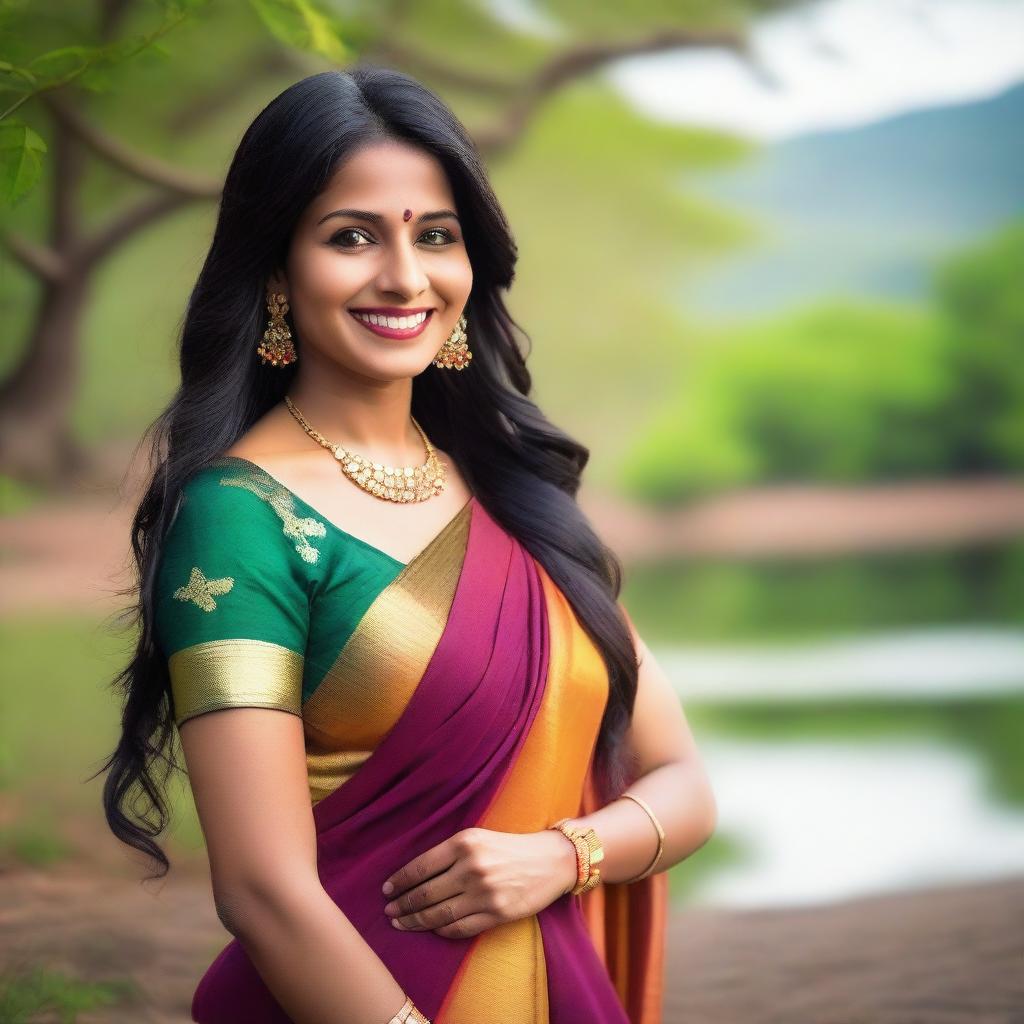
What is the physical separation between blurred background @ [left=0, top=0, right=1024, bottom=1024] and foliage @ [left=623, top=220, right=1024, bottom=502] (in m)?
0.02

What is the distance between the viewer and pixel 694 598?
704 centimetres

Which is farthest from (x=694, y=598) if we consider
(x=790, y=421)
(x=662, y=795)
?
(x=662, y=795)

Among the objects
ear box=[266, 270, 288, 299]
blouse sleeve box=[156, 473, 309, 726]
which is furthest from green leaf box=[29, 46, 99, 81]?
blouse sleeve box=[156, 473, 309, 726]

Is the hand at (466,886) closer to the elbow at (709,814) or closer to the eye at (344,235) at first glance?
the elbow at (709,814)

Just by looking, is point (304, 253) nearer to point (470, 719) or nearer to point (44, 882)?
point (470, 719)

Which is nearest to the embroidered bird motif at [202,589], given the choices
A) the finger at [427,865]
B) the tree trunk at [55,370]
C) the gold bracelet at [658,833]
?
the finger at [427,865]

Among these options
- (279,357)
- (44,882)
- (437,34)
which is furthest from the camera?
(437,34)

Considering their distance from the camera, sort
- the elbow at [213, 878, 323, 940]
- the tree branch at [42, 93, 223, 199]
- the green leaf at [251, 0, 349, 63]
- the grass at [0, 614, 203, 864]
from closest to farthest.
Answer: the elbow at [213, 878, 323, 940], the green leaf at [251, 0, 349, 63], the tree branch at [42, 93, 223, 199], the grass at [0, 614, 203, 864]

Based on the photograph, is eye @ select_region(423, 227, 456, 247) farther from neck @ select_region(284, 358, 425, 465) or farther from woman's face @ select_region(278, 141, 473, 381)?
neck @ select_region(284, 358, 425, 465)

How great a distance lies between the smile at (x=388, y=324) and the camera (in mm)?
1567

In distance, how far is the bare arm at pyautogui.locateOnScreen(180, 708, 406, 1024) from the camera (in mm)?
1381

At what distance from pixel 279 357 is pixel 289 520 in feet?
0.74

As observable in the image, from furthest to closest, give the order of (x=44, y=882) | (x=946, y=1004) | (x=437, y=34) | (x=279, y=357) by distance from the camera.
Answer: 1. (x=437, y=34)
2. (x=44, y=882)
3. (x=946, y=1004)
4. (x=279, y=357)

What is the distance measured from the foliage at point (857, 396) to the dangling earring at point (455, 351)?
5.30 meters
